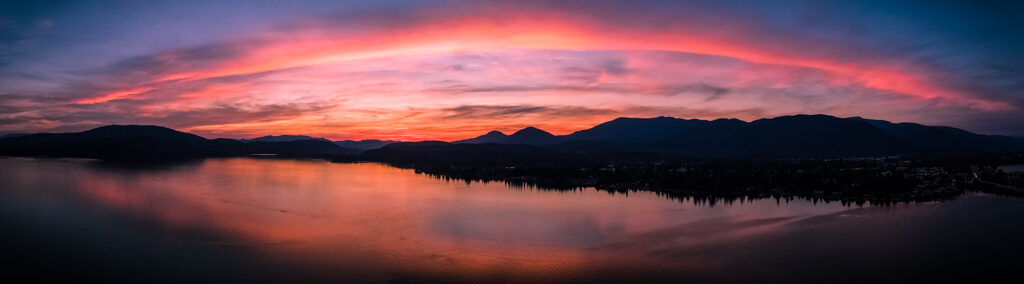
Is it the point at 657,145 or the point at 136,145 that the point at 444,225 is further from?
the point at 657,145

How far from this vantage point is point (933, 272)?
15.2m

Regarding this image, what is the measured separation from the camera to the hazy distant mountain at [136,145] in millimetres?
92250

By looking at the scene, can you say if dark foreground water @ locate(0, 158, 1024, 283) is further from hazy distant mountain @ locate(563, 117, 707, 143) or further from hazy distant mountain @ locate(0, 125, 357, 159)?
hazy distant mountain @ locate(563, 117, 707, 143)

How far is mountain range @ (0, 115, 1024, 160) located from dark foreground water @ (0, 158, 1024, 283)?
57.5 m

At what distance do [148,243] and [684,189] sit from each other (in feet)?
98.0

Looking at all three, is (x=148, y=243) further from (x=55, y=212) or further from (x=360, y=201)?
(x=360, y=201)

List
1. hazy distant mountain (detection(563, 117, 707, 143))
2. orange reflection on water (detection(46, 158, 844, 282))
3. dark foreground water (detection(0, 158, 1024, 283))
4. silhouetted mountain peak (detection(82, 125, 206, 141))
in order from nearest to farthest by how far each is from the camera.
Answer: dark foreground water (detection(0, 158, 1024, 283)) < orange reflection on water (detection(46, 158, 844, 282)) < silhouetted mountain peak (detection(82, 125, 206, 141)) < hazy distant mountain (detection(563, 117, 707, 143))

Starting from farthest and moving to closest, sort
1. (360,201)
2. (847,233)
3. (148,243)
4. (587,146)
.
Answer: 1. (587,146)
2. (360,201)
3. (847,233)
4. (148,243)

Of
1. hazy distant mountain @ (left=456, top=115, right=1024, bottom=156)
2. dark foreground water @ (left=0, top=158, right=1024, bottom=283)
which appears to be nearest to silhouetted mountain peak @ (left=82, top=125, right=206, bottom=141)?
hazy distant mountain @ (left=456, top=115, right=1024, bottom=156)

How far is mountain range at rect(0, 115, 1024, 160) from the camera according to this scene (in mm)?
95625

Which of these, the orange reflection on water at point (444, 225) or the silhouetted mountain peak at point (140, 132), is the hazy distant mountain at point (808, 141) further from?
the silhouetted mountain peak at point (140, 132)

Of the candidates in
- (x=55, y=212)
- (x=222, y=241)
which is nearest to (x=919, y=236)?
(x=222, y=241)

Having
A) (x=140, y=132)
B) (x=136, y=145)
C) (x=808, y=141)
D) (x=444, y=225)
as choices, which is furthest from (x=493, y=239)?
(x=140, y=132)

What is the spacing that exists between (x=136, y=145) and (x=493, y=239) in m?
108
